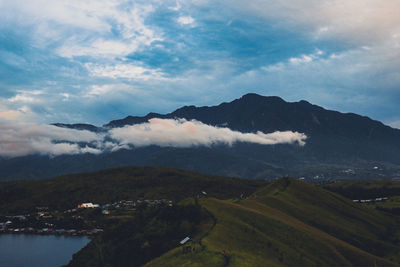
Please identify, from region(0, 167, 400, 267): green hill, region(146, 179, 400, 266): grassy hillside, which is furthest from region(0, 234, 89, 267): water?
region(146, 179, 400, 266): grassy hillside

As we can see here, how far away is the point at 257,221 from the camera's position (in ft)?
306

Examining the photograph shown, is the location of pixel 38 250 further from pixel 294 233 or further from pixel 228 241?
pixel 228 241

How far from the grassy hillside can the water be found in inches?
3394

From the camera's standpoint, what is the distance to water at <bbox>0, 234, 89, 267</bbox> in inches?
5896

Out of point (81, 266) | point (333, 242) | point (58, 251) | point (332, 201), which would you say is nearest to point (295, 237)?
point (333, 242)

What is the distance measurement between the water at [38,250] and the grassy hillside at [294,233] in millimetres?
86219

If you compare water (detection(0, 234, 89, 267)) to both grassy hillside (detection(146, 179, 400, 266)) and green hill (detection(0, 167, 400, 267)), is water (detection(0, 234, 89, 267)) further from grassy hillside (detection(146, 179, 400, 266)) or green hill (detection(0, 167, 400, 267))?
grassy hillside (detection(146, 179, 400, 266))

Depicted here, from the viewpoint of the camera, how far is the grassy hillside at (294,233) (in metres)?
64.7

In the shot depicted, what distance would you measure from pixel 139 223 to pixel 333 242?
2169 inches

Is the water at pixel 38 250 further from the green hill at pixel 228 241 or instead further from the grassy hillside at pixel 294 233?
the grassy hillside at pixel 294 233

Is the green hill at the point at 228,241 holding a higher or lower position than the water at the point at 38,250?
higher

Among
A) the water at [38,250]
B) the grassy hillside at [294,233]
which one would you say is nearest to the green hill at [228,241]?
the grassy hillside at [294,233]

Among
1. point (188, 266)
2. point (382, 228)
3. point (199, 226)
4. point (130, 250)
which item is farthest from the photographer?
point (382, 228)

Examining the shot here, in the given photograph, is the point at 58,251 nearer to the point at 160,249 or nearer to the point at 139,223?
the point at 139,223
